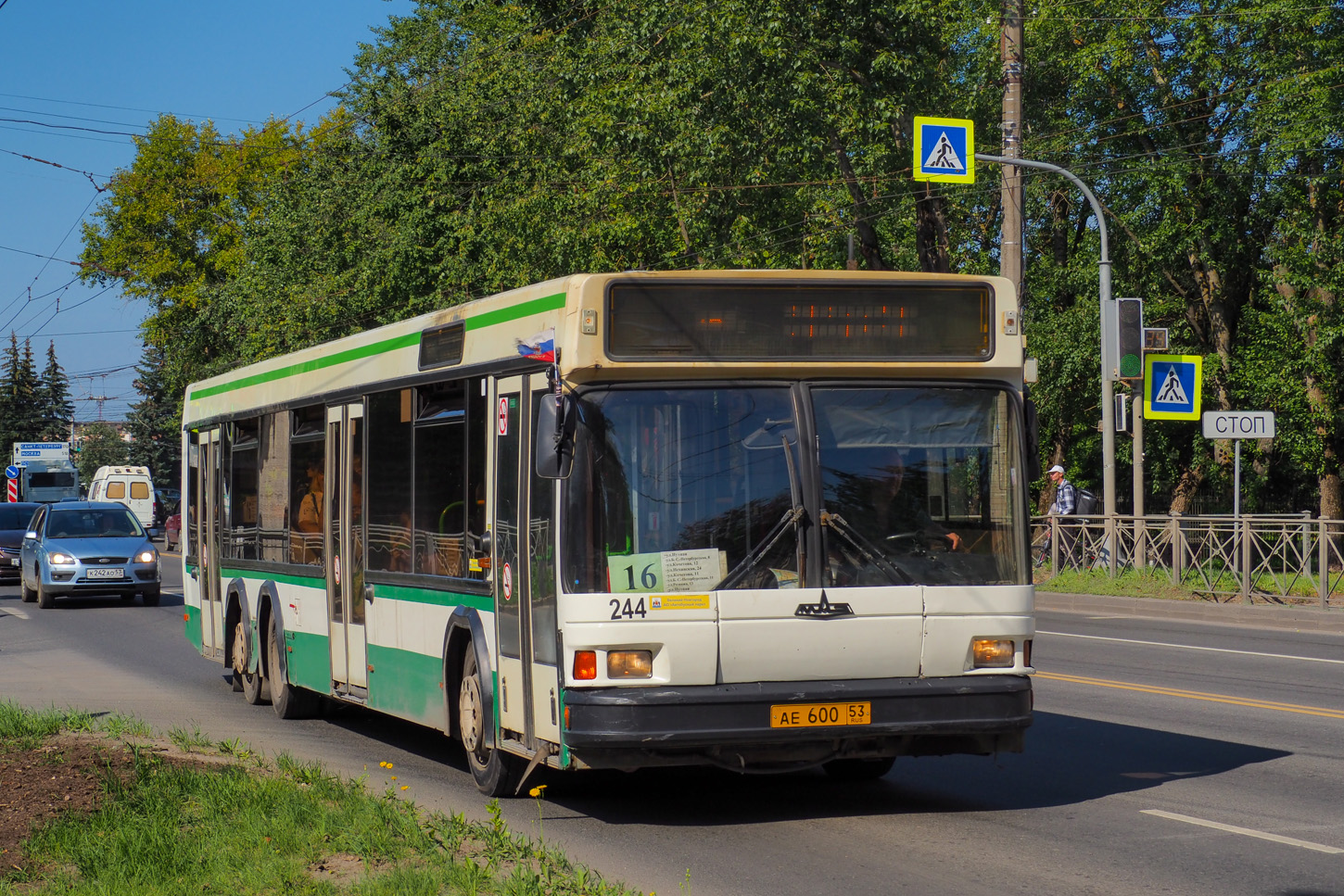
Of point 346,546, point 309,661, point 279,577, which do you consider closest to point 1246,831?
point 346,546

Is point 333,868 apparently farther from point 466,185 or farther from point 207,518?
point 466,185

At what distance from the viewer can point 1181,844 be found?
24.8ft

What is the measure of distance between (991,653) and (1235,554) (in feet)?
53.3

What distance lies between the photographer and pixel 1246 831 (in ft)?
25.8

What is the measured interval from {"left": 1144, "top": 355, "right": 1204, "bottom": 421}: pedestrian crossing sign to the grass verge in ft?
59.8

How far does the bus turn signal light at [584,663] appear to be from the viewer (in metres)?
7.72

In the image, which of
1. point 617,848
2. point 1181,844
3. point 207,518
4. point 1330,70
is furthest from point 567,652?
point 1330,70

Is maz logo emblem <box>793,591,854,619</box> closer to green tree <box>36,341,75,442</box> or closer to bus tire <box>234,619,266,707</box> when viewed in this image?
bus tire <box>234,619,266,707</box>

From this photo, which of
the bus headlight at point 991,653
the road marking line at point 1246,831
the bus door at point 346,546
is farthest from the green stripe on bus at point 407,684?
the road marking line at point 1246,831

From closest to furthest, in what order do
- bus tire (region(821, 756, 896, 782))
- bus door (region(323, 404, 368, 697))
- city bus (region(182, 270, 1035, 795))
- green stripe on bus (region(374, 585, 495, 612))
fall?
city bus (region(182, 270, 1035, 795)) → green stripe on bus (region(374, 585, 495, 612)) → bus tire (region(821, 756, 896, 782)) → bus door (region(323, 404, 368, 697))

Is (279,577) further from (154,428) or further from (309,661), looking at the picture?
(154,428)

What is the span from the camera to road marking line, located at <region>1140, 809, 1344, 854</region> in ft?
24.5

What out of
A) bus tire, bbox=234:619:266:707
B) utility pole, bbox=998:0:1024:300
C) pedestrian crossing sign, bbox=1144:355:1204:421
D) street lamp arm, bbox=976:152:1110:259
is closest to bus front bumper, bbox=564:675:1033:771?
bus tire, bbox=234:619:266:707

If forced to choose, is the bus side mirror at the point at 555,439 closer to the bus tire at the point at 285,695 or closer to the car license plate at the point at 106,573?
the bus tire at the point at 285,695
